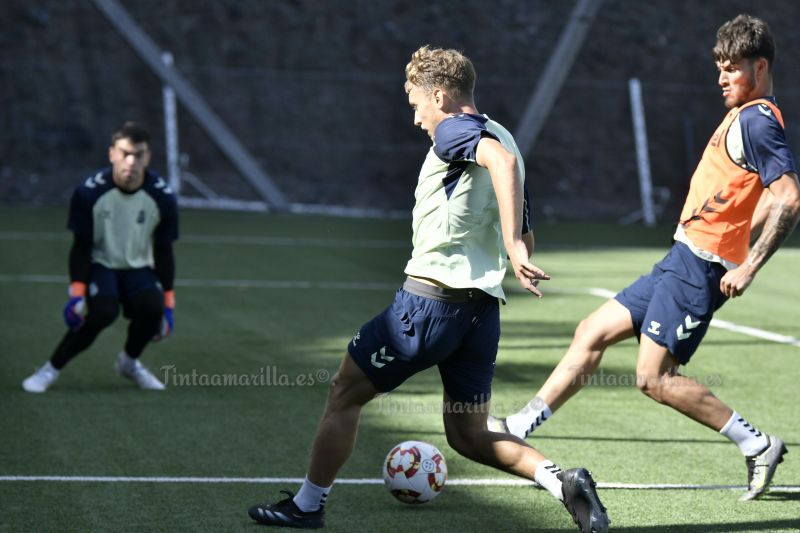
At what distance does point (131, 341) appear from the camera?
26.4 feet

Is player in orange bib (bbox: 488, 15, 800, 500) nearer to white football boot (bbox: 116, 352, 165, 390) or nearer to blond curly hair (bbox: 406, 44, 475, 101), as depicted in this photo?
blond curly hair (bbox: 406, 44, 475, 101)

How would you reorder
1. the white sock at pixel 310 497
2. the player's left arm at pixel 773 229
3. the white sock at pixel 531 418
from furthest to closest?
the white sock at pixel 531 418
the player's left arm at pixel 773 229
the white sock at pixel 310 497

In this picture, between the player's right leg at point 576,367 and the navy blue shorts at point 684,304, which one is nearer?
the navy blue shorts at point 684,304

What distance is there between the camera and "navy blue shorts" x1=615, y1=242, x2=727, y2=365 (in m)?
5.56

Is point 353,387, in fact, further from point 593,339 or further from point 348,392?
point 593,339

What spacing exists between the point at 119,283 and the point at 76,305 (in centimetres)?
36

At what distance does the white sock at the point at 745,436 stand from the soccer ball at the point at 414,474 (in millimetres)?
1277

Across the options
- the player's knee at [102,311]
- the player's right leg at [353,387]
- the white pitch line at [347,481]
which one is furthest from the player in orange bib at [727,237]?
the player's knee at [102,311]

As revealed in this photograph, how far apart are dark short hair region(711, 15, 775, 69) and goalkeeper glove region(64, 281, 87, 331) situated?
4036 mm

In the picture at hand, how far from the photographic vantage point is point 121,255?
786 centimetres

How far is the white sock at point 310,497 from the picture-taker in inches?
194

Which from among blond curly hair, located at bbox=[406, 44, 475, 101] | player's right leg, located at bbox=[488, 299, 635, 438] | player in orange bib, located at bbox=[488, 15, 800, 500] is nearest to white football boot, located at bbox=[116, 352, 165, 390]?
player's right leg, located at bbox=[488, 299, 635, 438]

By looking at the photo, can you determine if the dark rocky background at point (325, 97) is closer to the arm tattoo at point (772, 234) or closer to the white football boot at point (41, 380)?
the white football boot at point (41, 380)

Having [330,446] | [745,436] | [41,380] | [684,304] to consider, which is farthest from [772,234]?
[41,380]
